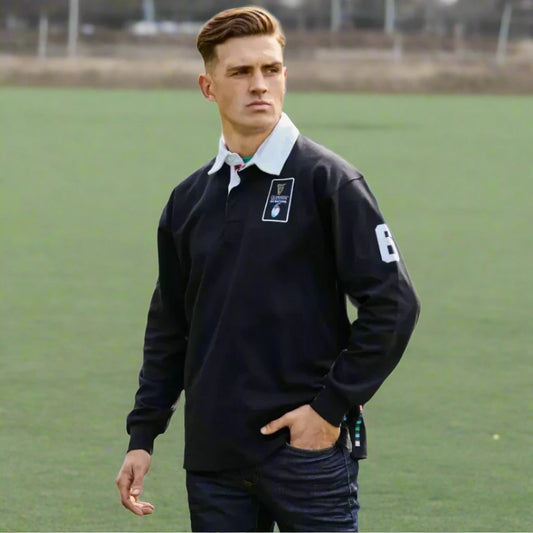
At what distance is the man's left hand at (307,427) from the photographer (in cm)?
250

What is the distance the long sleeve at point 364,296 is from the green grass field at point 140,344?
5.82 feet

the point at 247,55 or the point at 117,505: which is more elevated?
the point at 247,55

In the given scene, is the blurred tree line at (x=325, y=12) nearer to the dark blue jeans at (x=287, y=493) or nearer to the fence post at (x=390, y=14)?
the fence post at (x=390, y=14)

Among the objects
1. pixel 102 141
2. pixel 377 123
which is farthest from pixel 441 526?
pixel 377 123

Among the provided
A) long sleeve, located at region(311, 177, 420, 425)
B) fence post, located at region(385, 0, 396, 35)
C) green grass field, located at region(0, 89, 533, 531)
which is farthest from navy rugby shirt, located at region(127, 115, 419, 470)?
fence post, located at region(385, 0, 396, 35)

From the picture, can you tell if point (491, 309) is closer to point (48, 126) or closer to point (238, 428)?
point (238, 428)

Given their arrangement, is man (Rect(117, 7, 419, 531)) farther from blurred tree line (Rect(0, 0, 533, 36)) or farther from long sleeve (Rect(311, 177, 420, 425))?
blurred tree line (Rect(0, 0, 533, 36))

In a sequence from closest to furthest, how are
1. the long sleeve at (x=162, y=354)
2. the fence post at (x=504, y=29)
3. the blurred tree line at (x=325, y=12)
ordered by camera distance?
the long sleeve at (x=162, y=354)
the fence post at (x=504, y=29)
the blurred tree line at (x=325, y=12)

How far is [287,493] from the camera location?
99.7 inches

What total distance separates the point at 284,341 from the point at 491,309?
17.6 ft

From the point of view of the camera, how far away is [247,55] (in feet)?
8.38

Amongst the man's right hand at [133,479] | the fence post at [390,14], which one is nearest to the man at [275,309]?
the man's right hand at [133,479]

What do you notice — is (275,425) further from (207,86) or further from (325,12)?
(325,12)

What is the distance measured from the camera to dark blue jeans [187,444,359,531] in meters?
2.52
